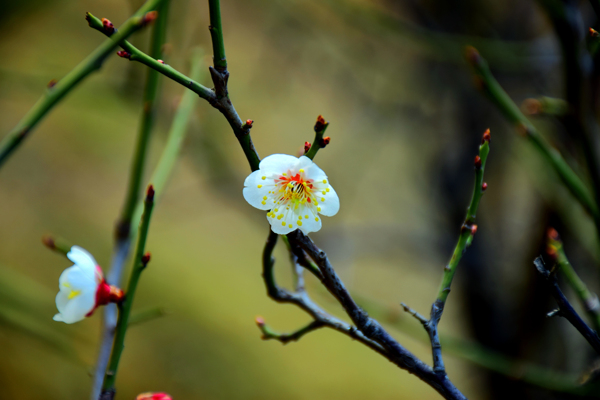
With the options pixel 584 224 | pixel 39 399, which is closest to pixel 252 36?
pixel 584 224

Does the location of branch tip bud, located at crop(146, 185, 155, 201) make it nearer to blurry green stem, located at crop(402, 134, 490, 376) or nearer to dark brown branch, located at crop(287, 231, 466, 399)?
dark brown branch, located at crop(287, 231, 466, 399)

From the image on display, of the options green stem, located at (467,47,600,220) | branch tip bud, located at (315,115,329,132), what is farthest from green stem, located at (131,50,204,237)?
green stem, located at (467,47,600,220)

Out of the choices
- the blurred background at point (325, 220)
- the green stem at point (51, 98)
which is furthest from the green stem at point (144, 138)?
the blurred background at point (325, 220)

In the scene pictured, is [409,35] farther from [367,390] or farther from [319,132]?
[367,390]

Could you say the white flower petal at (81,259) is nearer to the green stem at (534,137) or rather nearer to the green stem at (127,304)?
the green stem at (127,304)

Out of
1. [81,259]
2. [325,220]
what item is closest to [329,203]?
[81,259]

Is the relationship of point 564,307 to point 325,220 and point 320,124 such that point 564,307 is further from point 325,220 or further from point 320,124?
point 325,220
